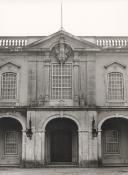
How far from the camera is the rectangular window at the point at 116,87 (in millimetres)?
26328

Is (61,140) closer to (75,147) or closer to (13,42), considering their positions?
(75,147)

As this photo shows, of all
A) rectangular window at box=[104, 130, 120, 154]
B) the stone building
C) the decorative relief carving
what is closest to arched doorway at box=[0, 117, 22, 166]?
the stone building

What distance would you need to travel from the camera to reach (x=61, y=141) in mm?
26984

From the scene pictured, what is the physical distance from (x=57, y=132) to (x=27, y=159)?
3391 millimetres

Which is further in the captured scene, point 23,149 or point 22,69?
point 22,69

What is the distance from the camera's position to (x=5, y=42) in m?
27.2

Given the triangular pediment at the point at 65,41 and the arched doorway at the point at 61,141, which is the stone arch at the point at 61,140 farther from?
the triangular pediment at the point at 65,41

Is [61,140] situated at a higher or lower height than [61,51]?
lower

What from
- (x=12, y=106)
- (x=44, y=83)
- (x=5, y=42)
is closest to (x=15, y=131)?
(x=12, y=106)

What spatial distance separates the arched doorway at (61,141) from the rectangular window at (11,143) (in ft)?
7.18

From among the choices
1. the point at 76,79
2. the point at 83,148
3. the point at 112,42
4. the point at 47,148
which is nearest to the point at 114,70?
the point at 112,42

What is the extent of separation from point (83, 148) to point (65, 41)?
731 centimetres

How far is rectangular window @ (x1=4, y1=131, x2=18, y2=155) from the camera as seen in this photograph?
2661 centimetres

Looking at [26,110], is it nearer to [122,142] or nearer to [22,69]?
[22,69]
